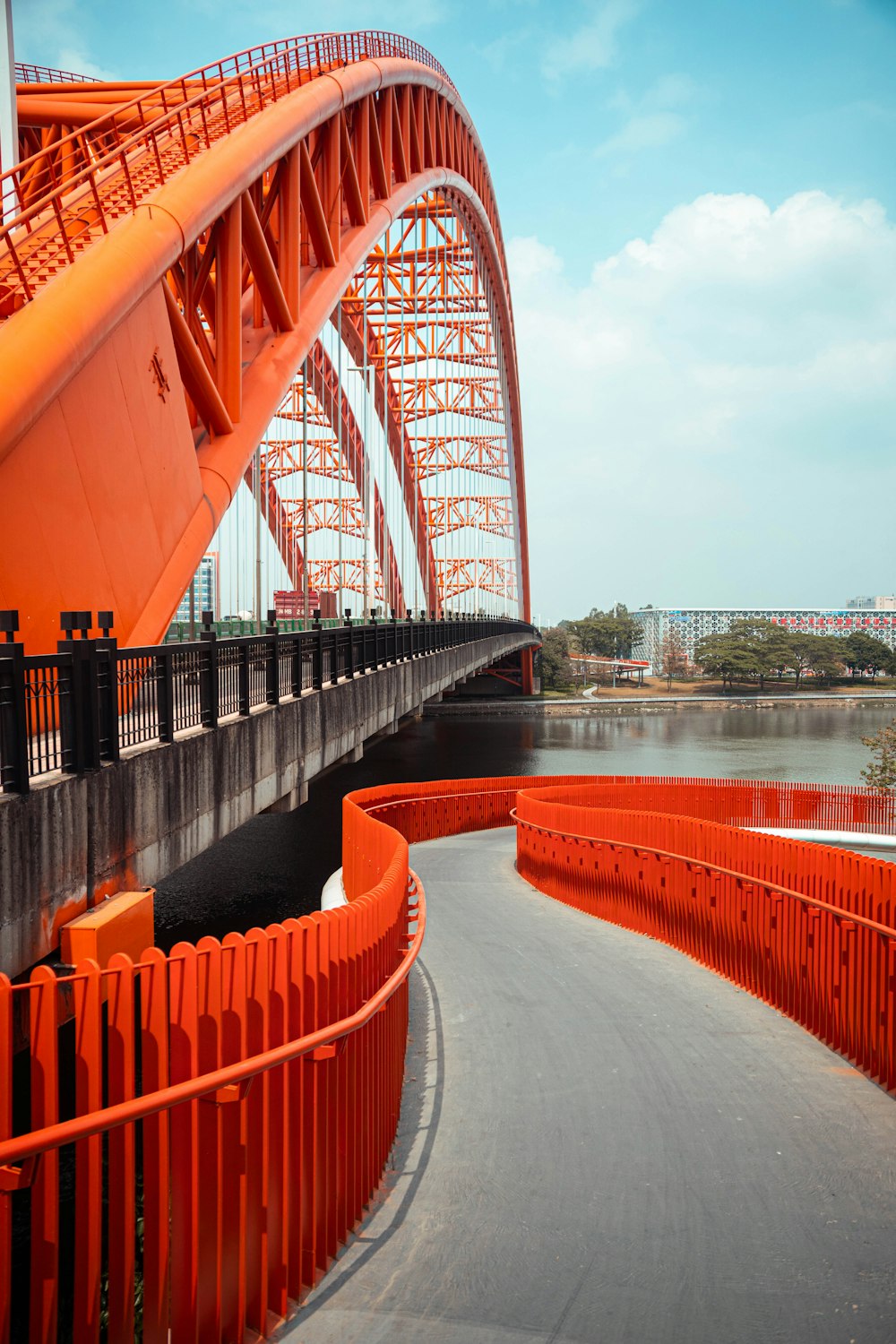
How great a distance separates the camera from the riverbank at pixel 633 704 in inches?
3167

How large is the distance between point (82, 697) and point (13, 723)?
3.55 feet

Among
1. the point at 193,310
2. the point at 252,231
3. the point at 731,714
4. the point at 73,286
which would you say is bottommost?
the point at 731,714

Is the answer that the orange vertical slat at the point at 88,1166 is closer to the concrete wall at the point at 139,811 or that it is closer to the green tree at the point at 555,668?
the concrete wall at the point at 139,811

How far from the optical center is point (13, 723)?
21.9 feet

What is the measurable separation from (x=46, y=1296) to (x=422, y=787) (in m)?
20.5

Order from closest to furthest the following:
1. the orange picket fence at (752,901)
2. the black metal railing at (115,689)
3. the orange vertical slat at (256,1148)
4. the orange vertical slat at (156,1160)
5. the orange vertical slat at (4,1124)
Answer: the orange vertical slat at (4,1124)
the orange vertical slat at (156,1160)
the orange vertical slat at (256,1148)
the black metal railing at (115,689)
the orange picket fence at (752,901)

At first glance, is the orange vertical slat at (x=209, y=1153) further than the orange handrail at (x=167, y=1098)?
Yes

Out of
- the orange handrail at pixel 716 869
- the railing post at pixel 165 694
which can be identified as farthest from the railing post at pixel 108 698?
the orange handrail at pixel 716 869

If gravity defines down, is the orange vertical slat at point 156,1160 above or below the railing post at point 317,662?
below

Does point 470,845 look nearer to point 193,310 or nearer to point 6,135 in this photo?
point 193,310

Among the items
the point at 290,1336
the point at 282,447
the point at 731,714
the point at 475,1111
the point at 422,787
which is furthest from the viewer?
the point at 731,714

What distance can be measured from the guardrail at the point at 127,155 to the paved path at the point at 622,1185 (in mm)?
9518

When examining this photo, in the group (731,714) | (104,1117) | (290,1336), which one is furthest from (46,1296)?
(731,714)

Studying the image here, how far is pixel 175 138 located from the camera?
17625 millimetres
